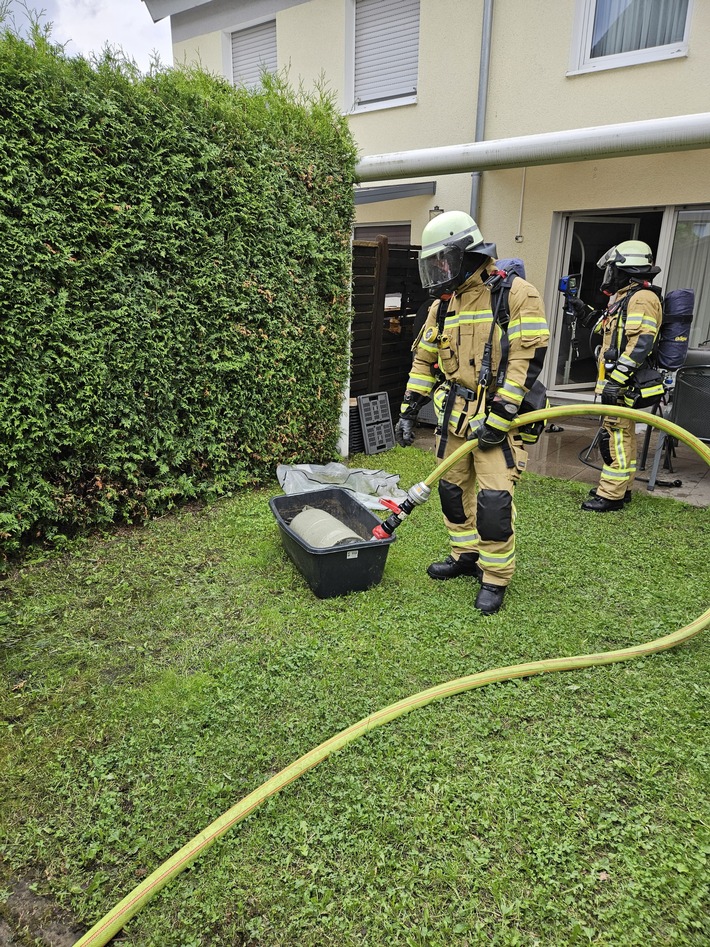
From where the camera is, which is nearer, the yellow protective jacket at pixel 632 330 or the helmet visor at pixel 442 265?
the helmet visor at pixel 442 265

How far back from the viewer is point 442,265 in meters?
3.37

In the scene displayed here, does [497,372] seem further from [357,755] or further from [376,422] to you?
[376,422]

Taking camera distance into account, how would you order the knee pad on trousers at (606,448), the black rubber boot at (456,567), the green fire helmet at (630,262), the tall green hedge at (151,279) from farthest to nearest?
the knee pad on trousers at (606,448), the green fire helmet at (630,262), the black rubber boot at (456,567), the tall green hedge at (151,279)

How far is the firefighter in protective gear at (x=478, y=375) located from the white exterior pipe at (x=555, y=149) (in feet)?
9.56

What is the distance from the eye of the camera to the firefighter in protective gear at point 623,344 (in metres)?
5.12

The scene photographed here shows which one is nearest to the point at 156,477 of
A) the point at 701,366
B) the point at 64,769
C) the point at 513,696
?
the point at 64,769

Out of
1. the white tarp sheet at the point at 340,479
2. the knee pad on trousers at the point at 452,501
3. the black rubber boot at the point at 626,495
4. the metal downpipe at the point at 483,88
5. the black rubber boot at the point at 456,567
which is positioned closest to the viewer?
the knee pad on trousers at the point at 452,501

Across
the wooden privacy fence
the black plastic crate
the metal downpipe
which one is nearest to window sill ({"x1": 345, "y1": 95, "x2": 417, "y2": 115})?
the metal downpipe

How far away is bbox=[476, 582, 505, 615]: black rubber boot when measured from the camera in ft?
12.1

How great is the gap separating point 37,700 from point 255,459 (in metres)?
3.15

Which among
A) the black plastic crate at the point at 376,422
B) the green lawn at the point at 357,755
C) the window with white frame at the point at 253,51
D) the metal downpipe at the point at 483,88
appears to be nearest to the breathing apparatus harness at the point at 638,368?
the green lawn at the point at 357,755

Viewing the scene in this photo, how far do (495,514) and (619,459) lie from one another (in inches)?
91.3

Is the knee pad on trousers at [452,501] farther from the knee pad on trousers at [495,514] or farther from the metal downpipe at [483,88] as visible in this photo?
the metal downpipe at [483,88]

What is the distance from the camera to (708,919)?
192 cm
